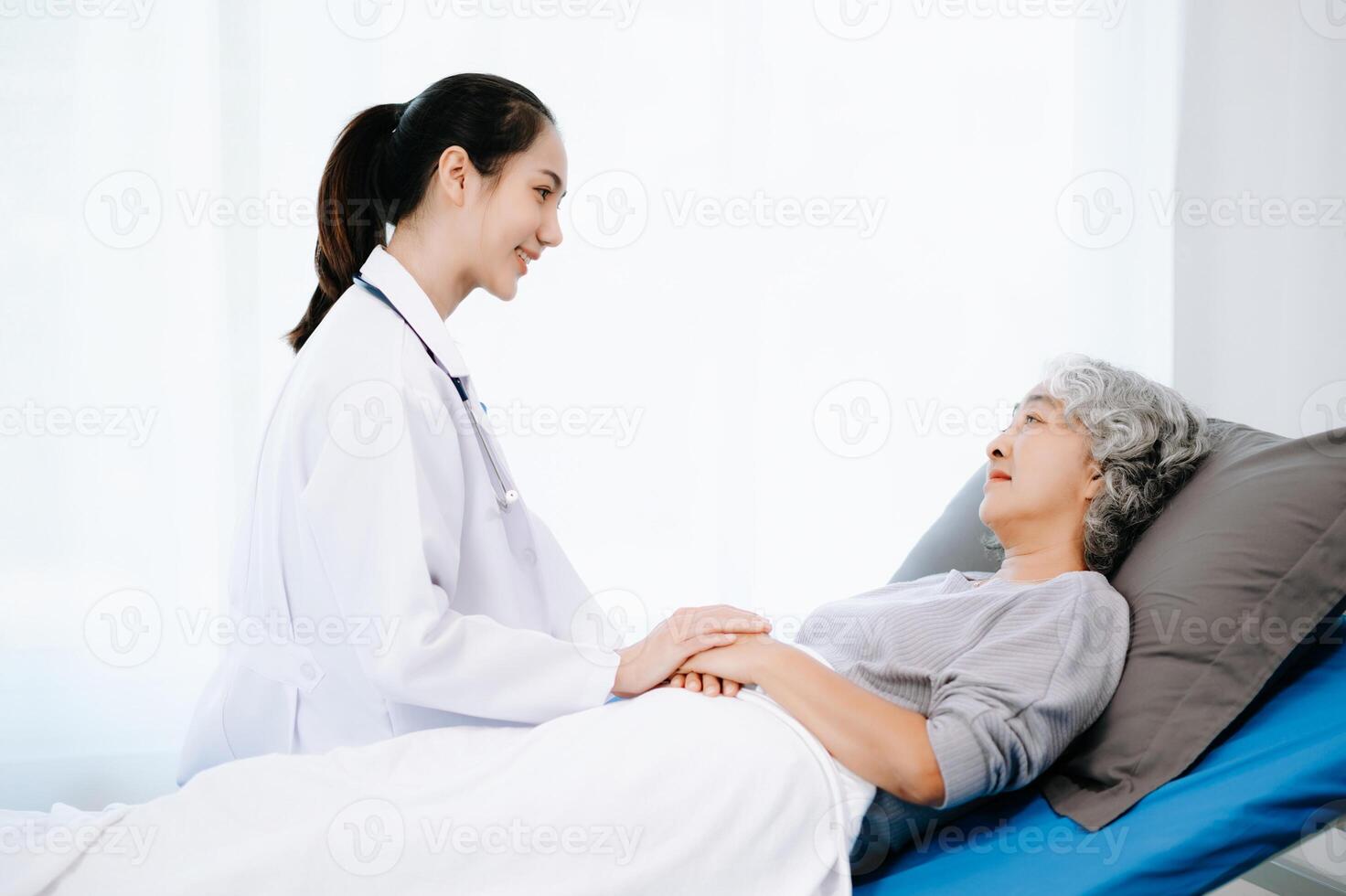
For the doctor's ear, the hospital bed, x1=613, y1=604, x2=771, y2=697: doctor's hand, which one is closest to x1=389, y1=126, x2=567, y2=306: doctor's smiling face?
the doctor's ear

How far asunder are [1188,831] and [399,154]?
4.34 feet

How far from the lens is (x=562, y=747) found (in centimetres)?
109

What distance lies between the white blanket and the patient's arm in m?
0.03

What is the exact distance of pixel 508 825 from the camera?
1016mm

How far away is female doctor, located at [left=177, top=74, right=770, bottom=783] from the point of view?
119 centimetres

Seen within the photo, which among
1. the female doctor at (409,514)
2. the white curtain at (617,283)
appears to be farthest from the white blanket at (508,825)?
Answer: the white curtain at (617,283)

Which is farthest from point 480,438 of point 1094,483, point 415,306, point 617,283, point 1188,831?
point 617,283

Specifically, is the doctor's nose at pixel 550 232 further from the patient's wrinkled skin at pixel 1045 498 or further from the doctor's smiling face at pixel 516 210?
the patient's wrinkled skin at pixel 1045 498

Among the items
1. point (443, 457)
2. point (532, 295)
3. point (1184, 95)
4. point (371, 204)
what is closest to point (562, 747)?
point (443, 457)

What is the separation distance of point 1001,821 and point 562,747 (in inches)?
21.3

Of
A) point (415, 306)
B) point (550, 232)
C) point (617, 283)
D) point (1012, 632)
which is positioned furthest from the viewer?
point (617, 283)

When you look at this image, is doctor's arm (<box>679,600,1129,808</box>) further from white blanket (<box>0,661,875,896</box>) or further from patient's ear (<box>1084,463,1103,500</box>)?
patient's ear (<box>1084,463,1103,500</box>)

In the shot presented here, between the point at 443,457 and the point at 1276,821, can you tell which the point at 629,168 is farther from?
the point at 1276,821

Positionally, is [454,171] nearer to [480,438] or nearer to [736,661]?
[480,438]
